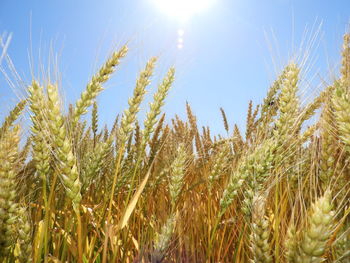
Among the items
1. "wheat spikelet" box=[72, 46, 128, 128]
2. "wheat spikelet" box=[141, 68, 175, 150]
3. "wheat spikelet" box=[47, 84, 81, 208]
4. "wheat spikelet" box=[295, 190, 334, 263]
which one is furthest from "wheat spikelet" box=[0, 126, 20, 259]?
"wheat spikelet" box=[295, 190, 334, 263]

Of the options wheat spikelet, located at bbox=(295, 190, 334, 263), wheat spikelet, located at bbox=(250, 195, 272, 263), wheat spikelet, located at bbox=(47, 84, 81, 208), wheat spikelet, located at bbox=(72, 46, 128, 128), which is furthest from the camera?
wheat spikelet, located at bbox=(72, 46, 128, 128)

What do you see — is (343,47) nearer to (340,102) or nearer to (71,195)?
(340,102)

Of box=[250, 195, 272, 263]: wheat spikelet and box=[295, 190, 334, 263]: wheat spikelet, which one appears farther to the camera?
box=[250, 195, 272, 263]: wheat spikelet

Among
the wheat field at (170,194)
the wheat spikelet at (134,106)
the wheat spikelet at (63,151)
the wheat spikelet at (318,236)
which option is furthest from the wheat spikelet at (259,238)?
the wheat spikelet at (134,106)

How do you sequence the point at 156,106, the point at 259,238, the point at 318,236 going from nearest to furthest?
the point at 318,236 → the point at 259,238 → the point at 156,106

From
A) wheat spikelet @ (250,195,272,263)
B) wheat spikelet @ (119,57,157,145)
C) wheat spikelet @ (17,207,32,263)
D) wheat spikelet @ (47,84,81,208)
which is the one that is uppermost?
wheat spikelet @ (119,57,157,145)

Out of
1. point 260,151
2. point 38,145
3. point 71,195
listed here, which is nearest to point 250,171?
point 260,151

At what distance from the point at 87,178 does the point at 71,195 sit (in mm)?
489

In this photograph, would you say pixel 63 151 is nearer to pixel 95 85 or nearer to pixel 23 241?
pixel 23 241

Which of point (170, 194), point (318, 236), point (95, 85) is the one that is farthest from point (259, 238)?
point (95, 85)

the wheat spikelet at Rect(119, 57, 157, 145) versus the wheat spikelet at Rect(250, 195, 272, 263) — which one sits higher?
the wheat spikelet at Rect(119, 57, 157, 145)

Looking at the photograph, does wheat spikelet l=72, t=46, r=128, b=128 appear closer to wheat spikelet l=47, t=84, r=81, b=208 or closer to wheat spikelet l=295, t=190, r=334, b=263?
wheat spikelet l=47, t=84, r=81, b=208

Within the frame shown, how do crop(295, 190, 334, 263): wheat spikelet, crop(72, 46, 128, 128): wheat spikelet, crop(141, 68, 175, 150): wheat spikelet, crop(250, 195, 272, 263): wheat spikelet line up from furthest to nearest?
1. crop(141, 68, 175, 150): wheat spikelet
2. crop(72, 46, 128, 128): wheat spikelet
3. crop(250, 195, 272, 263): wheat spikelet
4. crop(295, 190, 334, 263): wheat spikelet

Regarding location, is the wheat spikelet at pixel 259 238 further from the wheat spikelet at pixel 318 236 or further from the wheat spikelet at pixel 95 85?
the wheat spikelet at pixel 95 85
